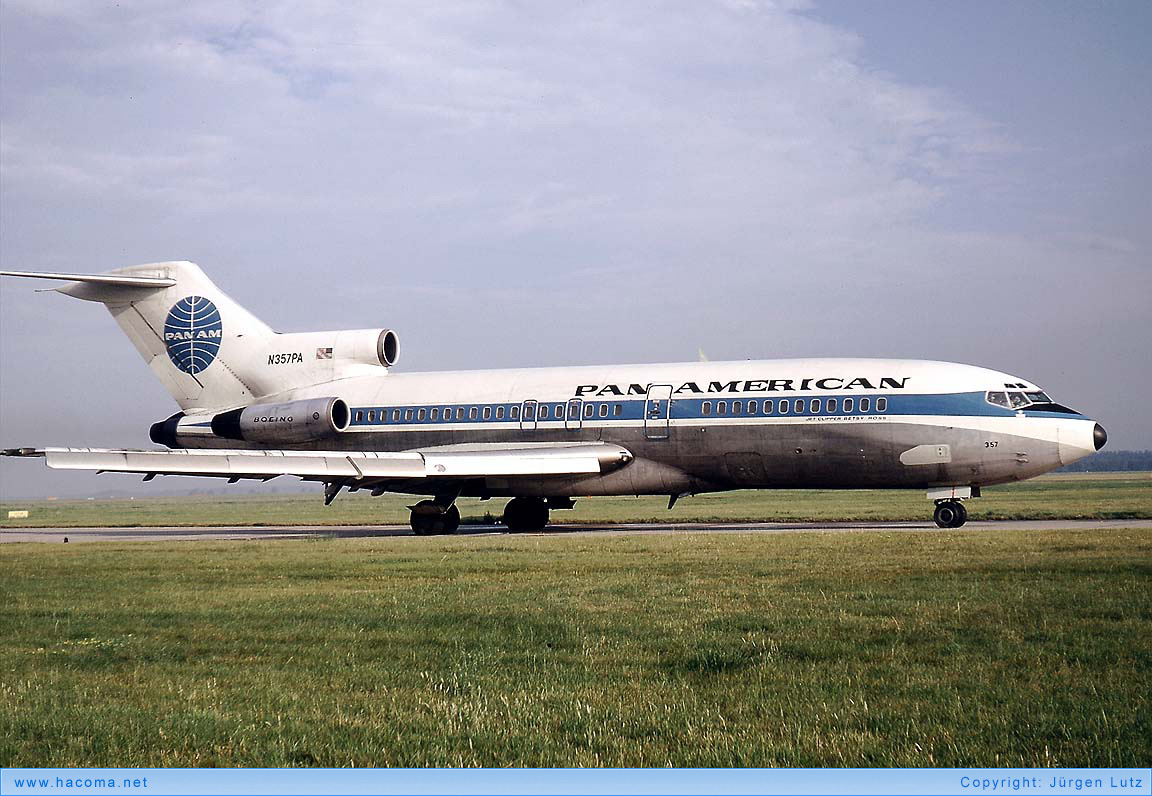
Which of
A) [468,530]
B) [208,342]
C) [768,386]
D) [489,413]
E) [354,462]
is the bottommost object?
[468,530]

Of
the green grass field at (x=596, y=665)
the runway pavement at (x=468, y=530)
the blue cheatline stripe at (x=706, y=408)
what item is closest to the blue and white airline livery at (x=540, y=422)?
the blue cheatline stripe at (x=706, y=408)

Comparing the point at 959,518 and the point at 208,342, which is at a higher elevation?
the point at 208,342

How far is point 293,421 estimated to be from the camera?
32188 millimetres

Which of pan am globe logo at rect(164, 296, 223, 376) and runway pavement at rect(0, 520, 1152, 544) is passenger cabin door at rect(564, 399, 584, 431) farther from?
pan am globe logo at rect(164, 296, 223, 376)

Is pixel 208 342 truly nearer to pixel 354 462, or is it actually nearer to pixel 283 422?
pixel 283 422

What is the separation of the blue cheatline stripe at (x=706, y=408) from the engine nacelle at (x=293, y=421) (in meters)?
0.66

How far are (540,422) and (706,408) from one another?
15.1 feet

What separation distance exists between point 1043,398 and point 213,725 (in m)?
23.0

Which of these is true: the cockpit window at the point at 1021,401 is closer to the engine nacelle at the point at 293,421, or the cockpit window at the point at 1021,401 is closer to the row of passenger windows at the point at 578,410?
the row of passenger windows at the point at 578,410

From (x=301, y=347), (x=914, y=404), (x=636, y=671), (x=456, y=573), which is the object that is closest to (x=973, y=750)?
(x=636, y=671)

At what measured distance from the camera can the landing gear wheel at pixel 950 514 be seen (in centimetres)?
2616

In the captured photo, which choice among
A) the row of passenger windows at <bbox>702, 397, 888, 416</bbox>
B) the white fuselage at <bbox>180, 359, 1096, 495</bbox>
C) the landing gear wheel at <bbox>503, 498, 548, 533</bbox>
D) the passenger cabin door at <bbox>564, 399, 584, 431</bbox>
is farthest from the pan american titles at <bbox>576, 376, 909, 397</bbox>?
the landing gear wheel at <bbox>503, 498, 548, 533</bbox>

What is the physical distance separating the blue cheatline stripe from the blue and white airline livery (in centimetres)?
3

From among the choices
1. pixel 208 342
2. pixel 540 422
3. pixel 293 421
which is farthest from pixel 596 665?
pixel 208 342
